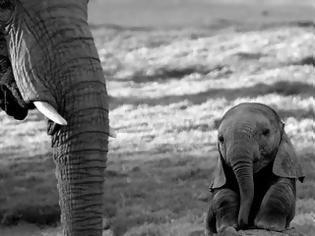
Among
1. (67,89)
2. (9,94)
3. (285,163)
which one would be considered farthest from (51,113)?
(285,163)

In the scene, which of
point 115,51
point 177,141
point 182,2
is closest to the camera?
point 177,141

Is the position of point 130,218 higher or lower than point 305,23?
lower

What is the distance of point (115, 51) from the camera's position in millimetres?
13219

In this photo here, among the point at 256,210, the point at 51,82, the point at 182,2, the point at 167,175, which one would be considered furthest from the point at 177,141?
the point at 182,2

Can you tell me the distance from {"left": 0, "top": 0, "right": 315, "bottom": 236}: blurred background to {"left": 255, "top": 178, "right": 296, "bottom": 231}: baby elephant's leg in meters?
0.97

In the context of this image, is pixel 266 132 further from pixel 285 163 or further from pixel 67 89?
pixel 67 89

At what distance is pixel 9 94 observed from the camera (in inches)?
120

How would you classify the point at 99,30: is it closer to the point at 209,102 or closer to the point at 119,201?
the point at 209,102

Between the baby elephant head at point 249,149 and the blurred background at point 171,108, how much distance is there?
1.01 meters

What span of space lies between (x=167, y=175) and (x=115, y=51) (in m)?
6.46

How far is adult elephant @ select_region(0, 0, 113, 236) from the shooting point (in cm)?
276

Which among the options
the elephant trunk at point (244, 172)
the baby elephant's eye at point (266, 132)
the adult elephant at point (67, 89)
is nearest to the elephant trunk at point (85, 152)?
the adult elephant at point (67, 89)

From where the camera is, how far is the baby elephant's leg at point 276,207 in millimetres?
4285

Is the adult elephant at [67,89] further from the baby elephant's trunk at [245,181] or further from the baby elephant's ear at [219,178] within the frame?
the baby elephant's ear at [219,178]
